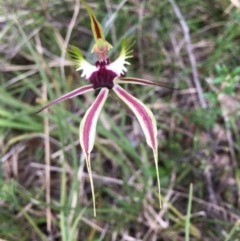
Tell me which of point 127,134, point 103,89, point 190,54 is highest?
point 103,89

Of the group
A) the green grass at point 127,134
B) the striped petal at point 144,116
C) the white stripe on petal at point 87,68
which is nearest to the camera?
the striped petal at point 144,116

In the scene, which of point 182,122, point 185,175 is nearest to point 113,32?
point 182,122

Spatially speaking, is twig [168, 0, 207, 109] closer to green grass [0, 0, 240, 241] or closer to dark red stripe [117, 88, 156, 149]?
green grass [0, 0, 240, 241]

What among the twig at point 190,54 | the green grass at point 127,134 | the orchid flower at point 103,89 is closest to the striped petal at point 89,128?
the orchid flower at point 103,89

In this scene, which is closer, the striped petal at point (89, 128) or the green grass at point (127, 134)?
the striped petal at point (89, 128)

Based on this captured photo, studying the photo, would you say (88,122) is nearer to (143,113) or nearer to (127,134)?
(143,113)

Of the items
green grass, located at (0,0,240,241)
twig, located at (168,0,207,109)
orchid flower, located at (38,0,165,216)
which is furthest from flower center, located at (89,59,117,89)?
twig, located at (168,0,207,109)

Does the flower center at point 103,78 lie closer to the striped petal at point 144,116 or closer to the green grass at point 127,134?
the striped petal at point 144,116

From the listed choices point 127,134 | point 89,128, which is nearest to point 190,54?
point 127,134

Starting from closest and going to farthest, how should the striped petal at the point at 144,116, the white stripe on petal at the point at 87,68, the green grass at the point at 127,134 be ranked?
the striped petal at the point at 144,116 → the white stripe on petal at the point at 87,68 → the green grass at the point at 127,134
